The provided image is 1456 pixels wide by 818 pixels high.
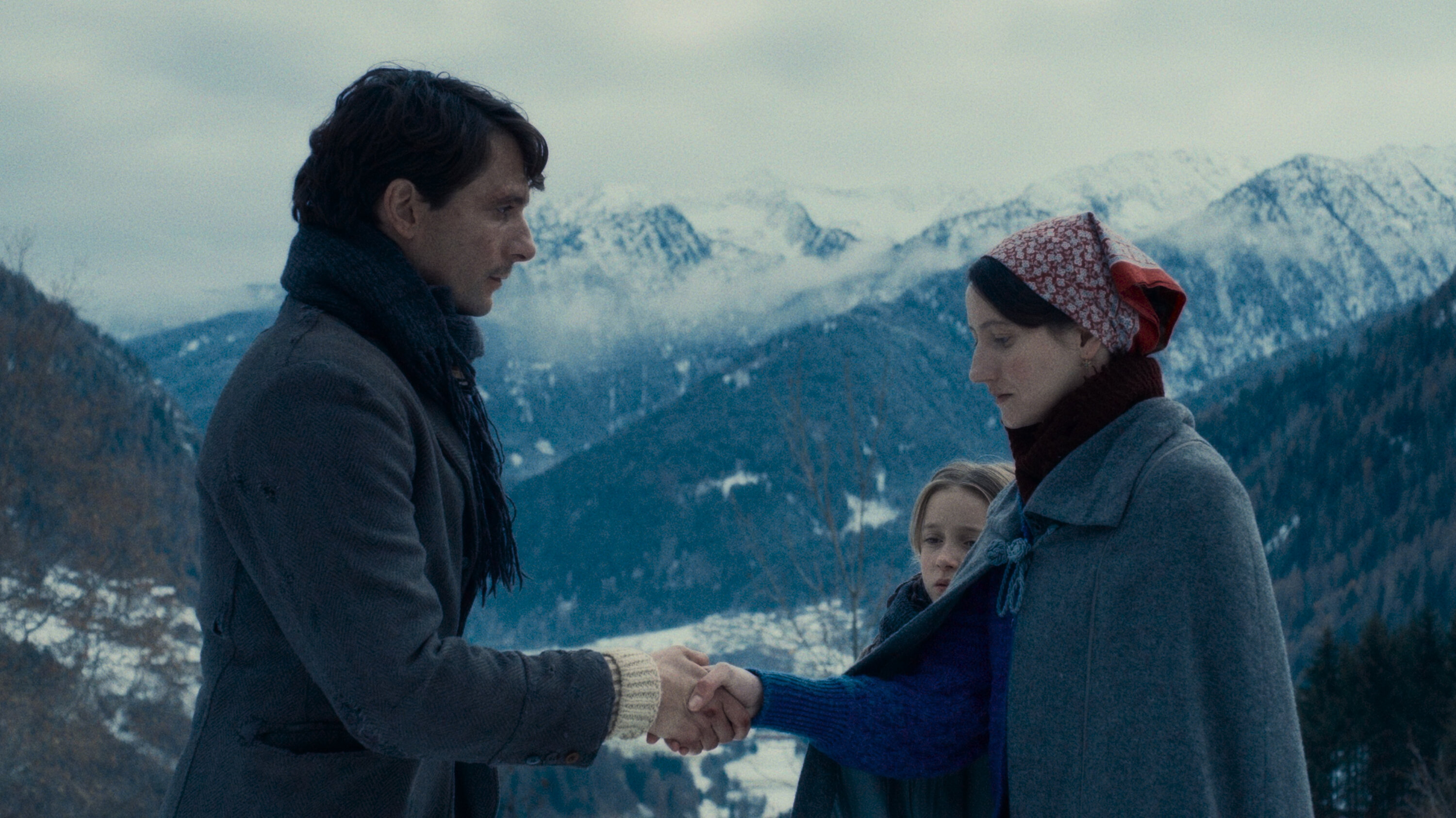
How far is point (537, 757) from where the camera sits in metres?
2.34

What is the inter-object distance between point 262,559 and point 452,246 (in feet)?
2.56

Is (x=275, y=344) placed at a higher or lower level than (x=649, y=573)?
higher

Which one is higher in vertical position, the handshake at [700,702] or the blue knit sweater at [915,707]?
the handshake at [700,702]

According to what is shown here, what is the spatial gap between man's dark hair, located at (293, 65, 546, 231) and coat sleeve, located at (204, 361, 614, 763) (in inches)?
17.6

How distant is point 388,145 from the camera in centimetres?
242

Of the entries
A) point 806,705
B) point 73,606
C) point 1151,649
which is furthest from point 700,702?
point 73,606

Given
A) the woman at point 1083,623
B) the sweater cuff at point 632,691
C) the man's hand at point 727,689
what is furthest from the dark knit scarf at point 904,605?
the sweater cuff at point 632,691

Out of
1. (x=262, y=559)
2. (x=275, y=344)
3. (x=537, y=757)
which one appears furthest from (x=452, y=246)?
(x=537, y=757)

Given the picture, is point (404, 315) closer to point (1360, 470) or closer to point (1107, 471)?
point (1107, 471)

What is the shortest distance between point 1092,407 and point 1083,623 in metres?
0.49

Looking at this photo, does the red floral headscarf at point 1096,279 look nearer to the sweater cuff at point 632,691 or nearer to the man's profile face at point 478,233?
the man's profile face at point 478,233

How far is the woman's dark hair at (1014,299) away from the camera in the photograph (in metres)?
2.70

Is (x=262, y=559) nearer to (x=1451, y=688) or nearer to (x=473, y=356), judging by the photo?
(x=473, y=356)

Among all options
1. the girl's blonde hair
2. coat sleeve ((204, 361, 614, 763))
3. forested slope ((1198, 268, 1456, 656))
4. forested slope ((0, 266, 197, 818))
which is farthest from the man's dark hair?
forested slope ((1198, 268, 1456, 656))
